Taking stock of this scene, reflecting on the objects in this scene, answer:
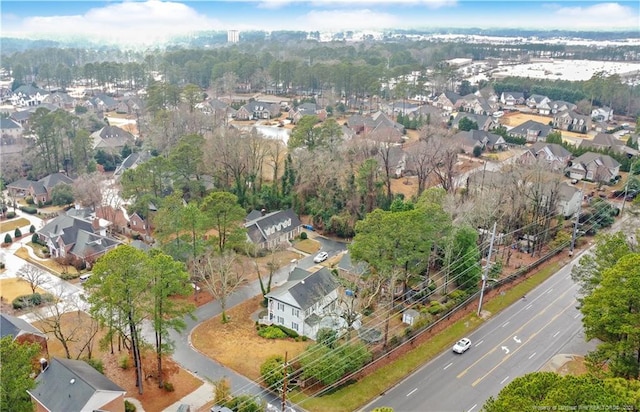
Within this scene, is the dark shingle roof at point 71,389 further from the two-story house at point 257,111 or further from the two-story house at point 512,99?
the two-story house at point 512,99

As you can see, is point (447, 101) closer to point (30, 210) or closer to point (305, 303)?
point (30, 210)

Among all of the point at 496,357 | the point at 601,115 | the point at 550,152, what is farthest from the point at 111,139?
the point at 601,115

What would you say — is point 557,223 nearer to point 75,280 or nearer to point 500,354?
point 500,354

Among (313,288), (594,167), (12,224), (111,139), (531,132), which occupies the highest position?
(531,132)

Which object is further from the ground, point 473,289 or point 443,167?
point 443,167

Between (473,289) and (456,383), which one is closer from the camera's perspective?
(456,383)

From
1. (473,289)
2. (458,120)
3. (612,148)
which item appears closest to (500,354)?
(473,289)
